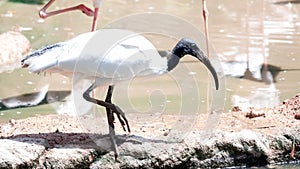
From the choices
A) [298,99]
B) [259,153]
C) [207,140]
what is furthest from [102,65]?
[298,99]

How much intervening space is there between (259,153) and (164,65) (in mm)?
878

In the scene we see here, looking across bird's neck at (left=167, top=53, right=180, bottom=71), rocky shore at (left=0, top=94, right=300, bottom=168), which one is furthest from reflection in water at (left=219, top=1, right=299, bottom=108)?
bird's neck at (left=167, top=53, right=180, bottom=71)

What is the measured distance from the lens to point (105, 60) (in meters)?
4.33

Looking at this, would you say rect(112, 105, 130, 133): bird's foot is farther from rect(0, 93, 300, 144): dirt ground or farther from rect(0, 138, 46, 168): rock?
rect(0, 138, 46, 168): rock

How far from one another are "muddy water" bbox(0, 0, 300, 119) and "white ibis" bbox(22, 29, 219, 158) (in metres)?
1.39

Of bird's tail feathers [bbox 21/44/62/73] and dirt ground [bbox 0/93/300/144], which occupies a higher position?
bird's tail feathers [bbox 21/44/62/73]

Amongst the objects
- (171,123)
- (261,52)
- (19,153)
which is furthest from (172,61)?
(261,52)

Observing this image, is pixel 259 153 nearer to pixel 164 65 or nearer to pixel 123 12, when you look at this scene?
pixel 164 65

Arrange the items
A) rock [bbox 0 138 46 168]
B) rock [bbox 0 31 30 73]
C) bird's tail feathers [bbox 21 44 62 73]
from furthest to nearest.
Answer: rock [bbox 0 31 30 73] → bird's tail feathers [bbox 21 44 62 73] → rock [bbox 0 138 46 168]

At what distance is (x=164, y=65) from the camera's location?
4.41m

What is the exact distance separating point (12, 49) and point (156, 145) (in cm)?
339

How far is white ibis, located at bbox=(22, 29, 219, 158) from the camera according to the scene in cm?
431

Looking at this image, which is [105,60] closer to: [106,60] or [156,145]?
[106,60]

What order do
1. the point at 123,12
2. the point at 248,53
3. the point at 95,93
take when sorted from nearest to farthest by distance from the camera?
the point at 95,93, the point at 248,53, the point at 123,12
